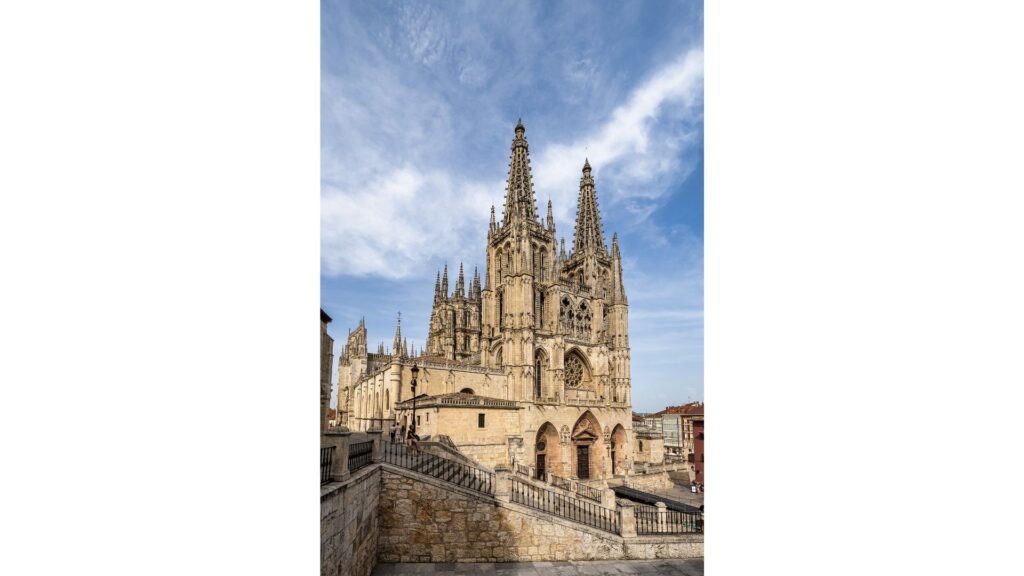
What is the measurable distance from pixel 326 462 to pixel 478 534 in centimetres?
406

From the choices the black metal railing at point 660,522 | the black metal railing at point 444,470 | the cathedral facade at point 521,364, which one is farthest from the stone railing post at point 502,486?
the cathedral facade at point 521,364

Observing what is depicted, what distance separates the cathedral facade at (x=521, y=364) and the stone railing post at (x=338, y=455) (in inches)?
410

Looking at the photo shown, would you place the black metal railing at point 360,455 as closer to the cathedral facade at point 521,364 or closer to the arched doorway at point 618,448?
the cathedral facade at point 521,364

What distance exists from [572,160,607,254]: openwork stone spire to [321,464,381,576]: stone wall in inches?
1192

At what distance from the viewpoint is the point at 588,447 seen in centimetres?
2498

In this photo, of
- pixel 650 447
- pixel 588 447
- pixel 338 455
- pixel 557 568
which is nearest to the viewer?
pixel 338 455

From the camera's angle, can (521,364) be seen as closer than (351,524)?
No

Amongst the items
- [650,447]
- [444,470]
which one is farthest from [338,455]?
[650,447]

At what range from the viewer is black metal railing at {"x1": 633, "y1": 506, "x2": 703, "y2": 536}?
9.20 metres

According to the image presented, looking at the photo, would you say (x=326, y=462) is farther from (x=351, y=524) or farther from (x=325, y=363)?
(x=325, y=363)
